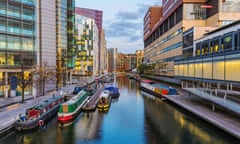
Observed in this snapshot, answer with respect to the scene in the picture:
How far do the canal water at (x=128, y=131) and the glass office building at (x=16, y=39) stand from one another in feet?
57.9

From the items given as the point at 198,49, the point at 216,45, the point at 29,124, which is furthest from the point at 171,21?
the point at 29,124

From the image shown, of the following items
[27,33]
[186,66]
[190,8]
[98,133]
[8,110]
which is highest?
[190,8]

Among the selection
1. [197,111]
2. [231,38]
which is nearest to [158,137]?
[197,111]

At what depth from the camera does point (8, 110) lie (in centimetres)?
Answer: 3144

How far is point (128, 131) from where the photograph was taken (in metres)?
27.8

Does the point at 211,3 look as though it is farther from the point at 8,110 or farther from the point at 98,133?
the point at 8,110

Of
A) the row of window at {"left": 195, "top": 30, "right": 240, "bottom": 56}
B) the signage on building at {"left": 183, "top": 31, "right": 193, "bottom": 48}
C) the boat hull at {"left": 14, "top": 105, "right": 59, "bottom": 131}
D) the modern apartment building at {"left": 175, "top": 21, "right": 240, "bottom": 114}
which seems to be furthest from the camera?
the signage on building at {"left": 183, "top": 31, "right": 193, "bottom": 48}

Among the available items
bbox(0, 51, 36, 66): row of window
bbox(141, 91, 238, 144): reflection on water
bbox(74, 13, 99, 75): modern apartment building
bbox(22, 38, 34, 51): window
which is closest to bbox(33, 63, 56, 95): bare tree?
bbox(0, 51, 36, 66): row of window

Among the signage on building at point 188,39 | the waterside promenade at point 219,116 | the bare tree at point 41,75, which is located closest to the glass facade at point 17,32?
the bare tree at point 41,75

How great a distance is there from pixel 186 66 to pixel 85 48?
108478mm

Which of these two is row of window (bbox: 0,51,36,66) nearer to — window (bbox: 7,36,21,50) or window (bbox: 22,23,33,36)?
window (bbox: 7,36,21,50)

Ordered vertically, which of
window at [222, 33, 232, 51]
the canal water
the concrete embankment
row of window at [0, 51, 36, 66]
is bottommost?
the canal water

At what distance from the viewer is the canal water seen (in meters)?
23.7

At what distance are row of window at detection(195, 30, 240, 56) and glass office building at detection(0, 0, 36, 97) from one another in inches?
1455
